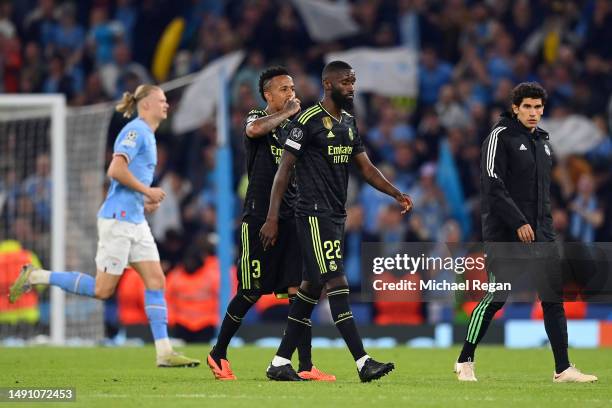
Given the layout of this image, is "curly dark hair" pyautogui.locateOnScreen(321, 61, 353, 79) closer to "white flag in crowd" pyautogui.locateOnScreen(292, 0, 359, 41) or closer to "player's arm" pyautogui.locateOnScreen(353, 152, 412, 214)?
"player's arm" pyautogui.locateOnScreen(353, 152, 412, 214)

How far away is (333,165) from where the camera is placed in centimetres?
924

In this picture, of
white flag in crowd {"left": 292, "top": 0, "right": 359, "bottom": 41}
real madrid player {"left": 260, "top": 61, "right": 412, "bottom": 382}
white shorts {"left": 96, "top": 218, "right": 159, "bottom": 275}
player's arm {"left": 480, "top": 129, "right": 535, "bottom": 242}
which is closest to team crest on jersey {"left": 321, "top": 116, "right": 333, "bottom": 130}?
real madrid player {"left": 260, "top": 61, "right": 412, "bottom": 382}

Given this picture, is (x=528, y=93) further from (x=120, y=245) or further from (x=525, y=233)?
(x=120, y=245)

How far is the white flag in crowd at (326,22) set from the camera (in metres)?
21.0

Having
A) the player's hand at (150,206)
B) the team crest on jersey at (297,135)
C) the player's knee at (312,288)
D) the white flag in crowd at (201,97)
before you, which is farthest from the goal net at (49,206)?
the team crest on jersey at (297,135)

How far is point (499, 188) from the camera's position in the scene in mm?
9430

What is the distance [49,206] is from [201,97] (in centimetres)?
233

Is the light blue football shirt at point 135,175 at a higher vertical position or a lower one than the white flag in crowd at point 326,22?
lower

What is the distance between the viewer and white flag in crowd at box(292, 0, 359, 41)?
826 inches

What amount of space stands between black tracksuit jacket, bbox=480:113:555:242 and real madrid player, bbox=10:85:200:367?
9.36 feet

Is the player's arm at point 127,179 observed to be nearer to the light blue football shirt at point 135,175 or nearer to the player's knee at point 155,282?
the light blue football shirt at point 135,175

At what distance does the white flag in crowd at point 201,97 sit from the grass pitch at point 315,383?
4.39 meters

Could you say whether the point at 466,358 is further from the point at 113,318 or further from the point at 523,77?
the point at 523,77

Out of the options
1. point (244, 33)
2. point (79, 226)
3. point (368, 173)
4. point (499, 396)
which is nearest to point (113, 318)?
point (79, 226)
